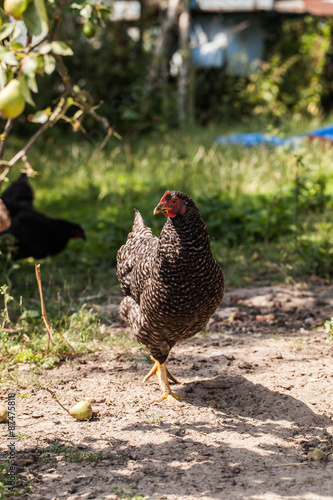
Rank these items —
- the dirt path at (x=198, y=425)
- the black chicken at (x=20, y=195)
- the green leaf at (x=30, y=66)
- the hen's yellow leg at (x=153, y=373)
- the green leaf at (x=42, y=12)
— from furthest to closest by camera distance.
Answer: the black chicken at (x=20, y=195)
the hen's yellow leg at (x=153, y=373)
the dirt path at (x=198, y=425)
the green leaf at (x=30, y=66)
the green leaf at (x=42, y=12)

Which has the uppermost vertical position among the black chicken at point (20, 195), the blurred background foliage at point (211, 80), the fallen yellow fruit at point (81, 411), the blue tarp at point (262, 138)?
the blurred background foliage at point (211, 80)

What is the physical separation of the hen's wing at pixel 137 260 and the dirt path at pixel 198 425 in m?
0.62

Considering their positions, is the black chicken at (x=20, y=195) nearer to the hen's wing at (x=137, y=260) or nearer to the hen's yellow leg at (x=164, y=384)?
the hen's wing at (x=137, y=260)

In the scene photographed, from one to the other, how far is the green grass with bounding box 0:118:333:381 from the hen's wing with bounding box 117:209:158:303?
663 mm

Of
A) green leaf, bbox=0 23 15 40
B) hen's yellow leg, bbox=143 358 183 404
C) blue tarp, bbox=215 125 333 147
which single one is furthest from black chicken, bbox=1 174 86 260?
blue tarp, bbox=215 125 333 147

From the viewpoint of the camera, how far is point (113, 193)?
7.70m

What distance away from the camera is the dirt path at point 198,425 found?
2451 millimetres

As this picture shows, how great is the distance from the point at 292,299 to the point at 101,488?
2.86m

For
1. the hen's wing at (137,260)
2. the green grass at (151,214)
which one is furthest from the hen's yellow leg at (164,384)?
the green grass at (151,214)

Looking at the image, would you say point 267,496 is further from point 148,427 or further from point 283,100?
point 283,100

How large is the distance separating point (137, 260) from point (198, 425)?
1.13 meters

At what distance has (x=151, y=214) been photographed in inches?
261

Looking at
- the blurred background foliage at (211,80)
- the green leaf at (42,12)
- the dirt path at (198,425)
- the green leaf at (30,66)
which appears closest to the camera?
the green leaf at (42,12)

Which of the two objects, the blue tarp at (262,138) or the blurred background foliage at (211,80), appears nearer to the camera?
the blue tarp at (262,138)
